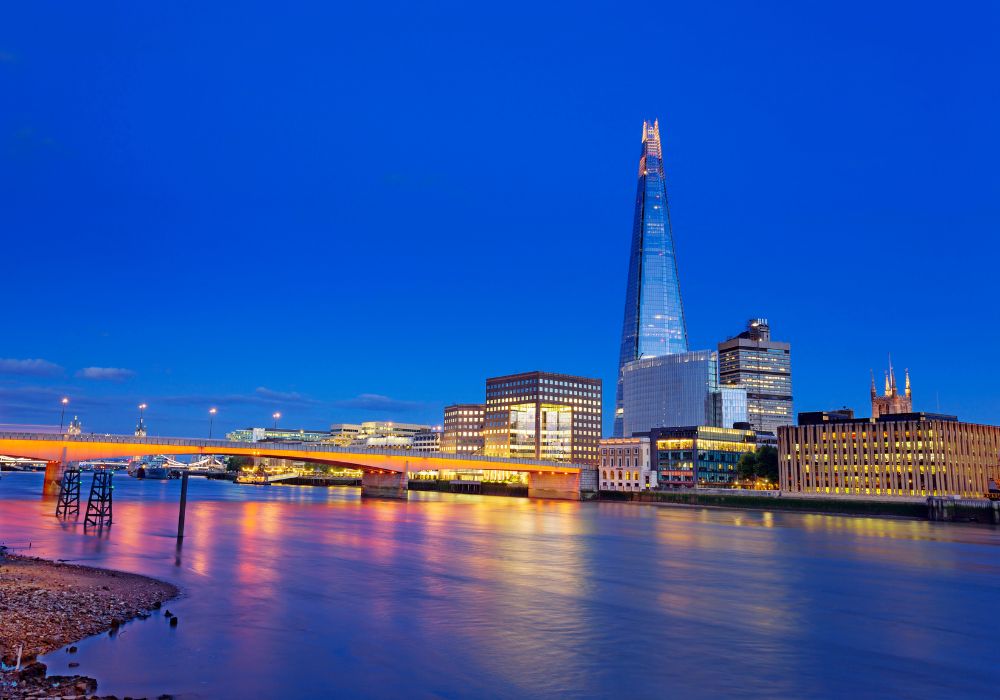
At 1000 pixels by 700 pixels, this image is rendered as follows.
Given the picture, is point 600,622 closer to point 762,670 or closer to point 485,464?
point 762,670

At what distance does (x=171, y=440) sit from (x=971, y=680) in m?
108

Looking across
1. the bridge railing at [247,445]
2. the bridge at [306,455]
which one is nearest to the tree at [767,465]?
the bridge at [306,455]

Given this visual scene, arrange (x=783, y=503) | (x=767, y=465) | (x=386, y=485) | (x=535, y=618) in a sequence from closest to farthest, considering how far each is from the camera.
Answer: (x=535, y=618)
(x=783, y=503)
(x=386, y=485)
(x=767, y=465)

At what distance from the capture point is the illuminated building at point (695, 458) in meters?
189

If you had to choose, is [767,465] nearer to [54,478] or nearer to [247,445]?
[247,445]

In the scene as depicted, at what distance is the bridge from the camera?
99.9 m

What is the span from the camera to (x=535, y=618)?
28.1m

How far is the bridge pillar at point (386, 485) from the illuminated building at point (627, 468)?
2294 inches

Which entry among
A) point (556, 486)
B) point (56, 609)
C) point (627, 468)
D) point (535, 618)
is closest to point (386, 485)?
point (556, 486)

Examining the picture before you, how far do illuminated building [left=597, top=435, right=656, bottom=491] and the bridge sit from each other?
18.8 meters

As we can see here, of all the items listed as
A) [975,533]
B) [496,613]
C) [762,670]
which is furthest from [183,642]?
[975,533]

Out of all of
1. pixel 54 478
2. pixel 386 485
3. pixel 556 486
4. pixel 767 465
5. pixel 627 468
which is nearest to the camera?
pixel 54 478

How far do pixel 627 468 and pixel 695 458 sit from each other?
54.8 ft

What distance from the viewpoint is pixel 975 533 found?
269ft
